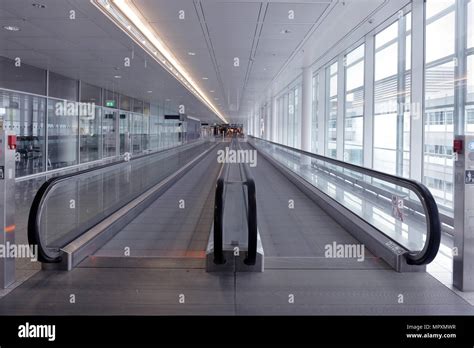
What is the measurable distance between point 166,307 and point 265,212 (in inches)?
205

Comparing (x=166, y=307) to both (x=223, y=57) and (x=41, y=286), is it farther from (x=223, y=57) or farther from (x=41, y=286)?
(x=223, y=57)

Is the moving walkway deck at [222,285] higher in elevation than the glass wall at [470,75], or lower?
lower

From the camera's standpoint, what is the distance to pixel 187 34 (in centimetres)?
1151

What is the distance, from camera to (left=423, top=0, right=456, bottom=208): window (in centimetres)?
874

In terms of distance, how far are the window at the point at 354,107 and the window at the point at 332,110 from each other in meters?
1.67

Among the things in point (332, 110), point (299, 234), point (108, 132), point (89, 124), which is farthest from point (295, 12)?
point (108, 132)

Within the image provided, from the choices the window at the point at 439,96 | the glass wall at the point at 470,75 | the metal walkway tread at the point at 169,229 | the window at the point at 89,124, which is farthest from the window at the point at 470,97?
the window at the point at 89,124

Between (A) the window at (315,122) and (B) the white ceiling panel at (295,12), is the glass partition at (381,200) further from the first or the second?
(A) the window at (315,122)

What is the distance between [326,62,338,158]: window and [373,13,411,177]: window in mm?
4962

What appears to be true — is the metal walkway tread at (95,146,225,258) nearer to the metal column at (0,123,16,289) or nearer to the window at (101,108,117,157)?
the metal column at (0,123,16,289)

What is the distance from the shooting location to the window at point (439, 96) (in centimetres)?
874

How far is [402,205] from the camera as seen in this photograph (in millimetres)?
5738

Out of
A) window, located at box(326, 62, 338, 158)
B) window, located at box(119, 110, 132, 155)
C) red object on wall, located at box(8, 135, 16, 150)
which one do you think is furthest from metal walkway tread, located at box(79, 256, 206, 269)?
window, located at box(119, 110, 132, 155)

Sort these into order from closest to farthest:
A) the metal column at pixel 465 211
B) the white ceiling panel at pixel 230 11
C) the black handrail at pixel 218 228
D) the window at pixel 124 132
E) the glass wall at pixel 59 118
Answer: the metal column at pixel 465 211 < the black handrail at pixel 218 228 < the white ceiling panel at pixel 230 11 < the glass wall at pixel 59 118 < the window at pixel 124 132
